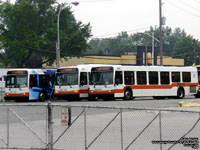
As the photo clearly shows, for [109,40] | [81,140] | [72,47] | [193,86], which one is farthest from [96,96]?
[109,40]

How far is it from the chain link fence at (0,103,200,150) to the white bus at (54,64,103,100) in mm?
20659

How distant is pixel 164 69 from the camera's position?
3597cm

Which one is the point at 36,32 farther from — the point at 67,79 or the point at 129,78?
the point at 129,78

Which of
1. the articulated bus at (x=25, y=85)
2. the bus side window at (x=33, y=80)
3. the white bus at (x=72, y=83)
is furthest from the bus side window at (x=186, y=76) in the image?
the bus side window at (x=33, y=80)

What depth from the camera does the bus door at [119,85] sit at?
3238cm

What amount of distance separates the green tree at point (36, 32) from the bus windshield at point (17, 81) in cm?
2928

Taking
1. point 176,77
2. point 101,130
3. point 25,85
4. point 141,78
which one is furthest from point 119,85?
point 101,130

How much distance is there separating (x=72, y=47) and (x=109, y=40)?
117 metres

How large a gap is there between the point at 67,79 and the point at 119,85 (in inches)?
167

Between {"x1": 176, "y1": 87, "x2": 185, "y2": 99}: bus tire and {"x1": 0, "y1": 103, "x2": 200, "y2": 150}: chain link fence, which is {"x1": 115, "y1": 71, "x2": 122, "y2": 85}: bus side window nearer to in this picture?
{"x1": 176, "y1": 87, "x2": 185, "y2": 99}: bus tire

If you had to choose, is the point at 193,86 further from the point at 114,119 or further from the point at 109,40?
A: the point at 109,40

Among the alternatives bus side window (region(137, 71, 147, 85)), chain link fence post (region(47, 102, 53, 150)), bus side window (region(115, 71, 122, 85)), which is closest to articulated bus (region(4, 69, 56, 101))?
bus side window (region(115, 71, 122, 85))

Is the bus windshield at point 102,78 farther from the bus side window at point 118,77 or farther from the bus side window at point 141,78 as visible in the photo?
the bus side window at point 141,78

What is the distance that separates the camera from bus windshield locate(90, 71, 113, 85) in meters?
32.6
